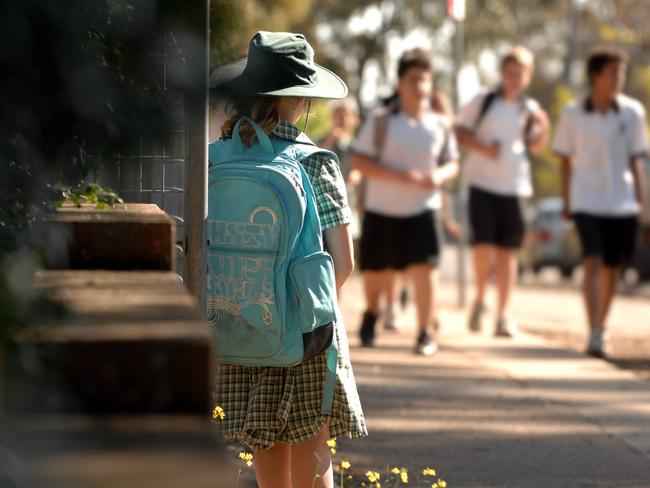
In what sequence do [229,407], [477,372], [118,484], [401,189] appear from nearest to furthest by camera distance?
1. [118,484]
2. [229,407]
3. [477,372]
4. [401,189]

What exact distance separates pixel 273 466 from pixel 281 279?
72 cm

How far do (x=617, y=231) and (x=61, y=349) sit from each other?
29.1 feet

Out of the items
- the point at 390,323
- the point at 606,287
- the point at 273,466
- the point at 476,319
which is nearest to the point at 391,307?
the point at 390,323

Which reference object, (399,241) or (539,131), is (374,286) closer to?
(399,241)

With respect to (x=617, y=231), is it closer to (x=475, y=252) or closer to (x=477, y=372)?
(x=475, y=252)

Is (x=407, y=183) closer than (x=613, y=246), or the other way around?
(x=407, y=183)

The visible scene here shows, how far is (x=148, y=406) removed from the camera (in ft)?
6.15

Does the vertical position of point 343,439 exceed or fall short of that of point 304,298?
it falls short

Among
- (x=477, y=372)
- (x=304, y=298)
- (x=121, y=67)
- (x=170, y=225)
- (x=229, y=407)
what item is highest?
(x=121, y=67)

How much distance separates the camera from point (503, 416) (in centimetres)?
720

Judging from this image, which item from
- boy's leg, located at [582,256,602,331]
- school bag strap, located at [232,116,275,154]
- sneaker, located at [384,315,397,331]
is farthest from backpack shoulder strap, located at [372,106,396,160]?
school bag strap, located at [232,116,275,154]

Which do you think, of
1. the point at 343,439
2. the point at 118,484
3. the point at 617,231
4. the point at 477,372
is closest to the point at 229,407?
the point at 343,439

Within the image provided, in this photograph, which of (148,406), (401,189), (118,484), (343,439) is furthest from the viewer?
(401,189)

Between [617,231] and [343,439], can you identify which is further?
[617,231]
